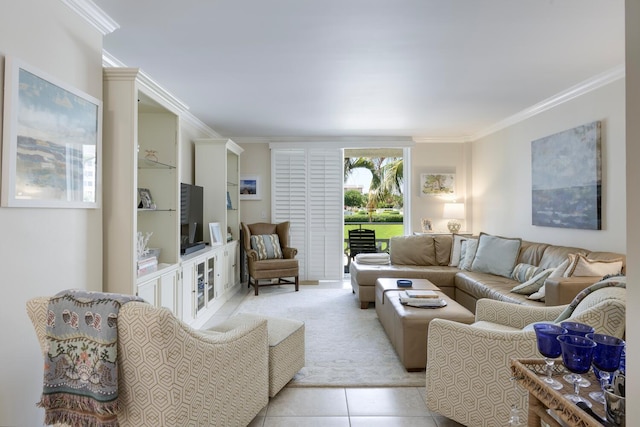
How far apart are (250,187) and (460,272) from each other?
3.67 meters

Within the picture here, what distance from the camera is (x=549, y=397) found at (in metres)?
1.15

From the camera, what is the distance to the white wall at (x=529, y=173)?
3176 millimetres

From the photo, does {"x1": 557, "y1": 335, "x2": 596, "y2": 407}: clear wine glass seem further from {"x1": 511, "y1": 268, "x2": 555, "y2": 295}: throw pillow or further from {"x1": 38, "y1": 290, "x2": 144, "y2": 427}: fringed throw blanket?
{"x1": 511, "y1": 268, "x2": 555, "y2": 295}: throw pillow

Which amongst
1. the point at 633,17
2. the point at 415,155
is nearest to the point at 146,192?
the point at 633,17

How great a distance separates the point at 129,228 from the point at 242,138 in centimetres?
402

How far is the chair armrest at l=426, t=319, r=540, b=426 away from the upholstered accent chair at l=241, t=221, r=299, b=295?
3404mm

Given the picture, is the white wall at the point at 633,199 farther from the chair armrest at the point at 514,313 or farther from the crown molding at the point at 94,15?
the crown molding at the point at 94,15

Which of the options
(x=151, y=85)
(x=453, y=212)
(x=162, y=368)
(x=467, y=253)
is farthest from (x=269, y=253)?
(x=162, y=368)

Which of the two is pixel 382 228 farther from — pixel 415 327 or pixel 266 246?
pixel 415 327

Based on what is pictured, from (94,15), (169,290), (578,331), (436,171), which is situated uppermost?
(94,15)

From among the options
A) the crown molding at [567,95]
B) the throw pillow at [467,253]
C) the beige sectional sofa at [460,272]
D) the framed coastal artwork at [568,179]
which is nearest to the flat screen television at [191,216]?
the beige sectional sofa at [460,272]

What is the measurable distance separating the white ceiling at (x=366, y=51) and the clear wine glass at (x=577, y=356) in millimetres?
1941

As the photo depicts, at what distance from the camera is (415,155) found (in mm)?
6008

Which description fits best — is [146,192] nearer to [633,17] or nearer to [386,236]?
[633,17]
